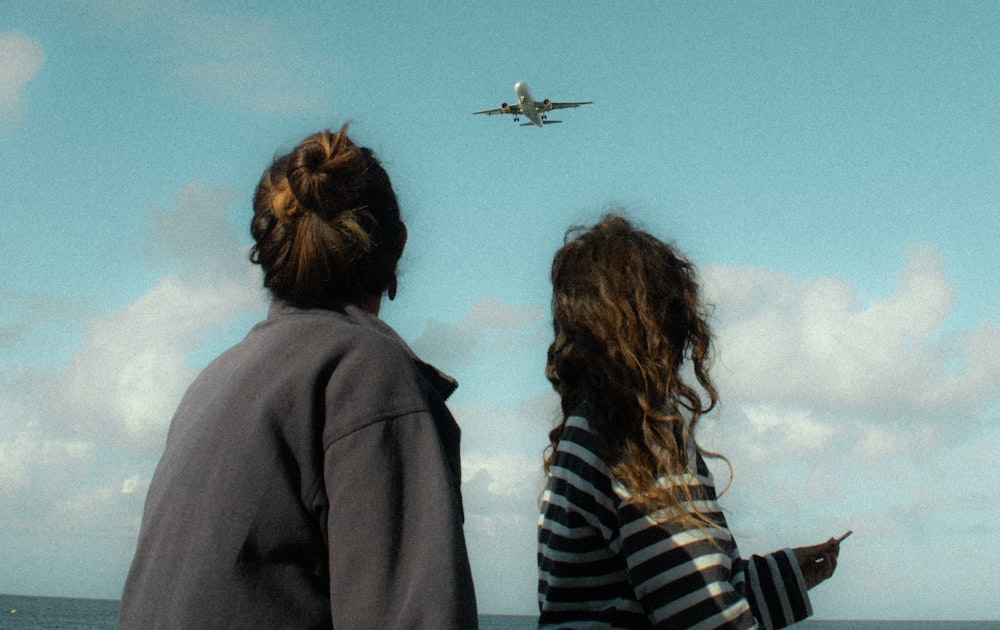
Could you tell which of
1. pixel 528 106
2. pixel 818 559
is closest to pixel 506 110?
pixel 528 106

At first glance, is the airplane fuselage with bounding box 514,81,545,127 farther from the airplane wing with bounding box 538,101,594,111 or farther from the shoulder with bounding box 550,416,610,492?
the shoulder with bounding box 550,416,610,492

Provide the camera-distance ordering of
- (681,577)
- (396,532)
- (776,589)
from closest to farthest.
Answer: (396,532) < (681,577) < (776,589)

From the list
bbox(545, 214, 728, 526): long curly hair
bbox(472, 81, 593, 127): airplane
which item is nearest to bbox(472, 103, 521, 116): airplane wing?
bbox(472, 81, 593, 127): airplane

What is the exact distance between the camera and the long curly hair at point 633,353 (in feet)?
8.04

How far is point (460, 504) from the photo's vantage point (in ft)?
6.44

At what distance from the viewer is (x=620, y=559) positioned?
2.46 metres

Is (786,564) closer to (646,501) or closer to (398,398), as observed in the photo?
(646,501)

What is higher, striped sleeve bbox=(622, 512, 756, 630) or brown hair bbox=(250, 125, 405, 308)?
brown hair bbox=(250, 125, 405, 308)

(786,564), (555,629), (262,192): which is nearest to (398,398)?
(262,192)

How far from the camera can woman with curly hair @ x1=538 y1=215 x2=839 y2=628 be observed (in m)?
2.38

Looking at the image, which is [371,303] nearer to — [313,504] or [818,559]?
[313,504]

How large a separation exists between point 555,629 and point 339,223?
1.20m

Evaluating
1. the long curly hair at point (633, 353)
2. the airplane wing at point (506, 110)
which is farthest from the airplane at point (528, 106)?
the long curly hair at point (633, 353)

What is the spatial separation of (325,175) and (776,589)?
1755 mm
